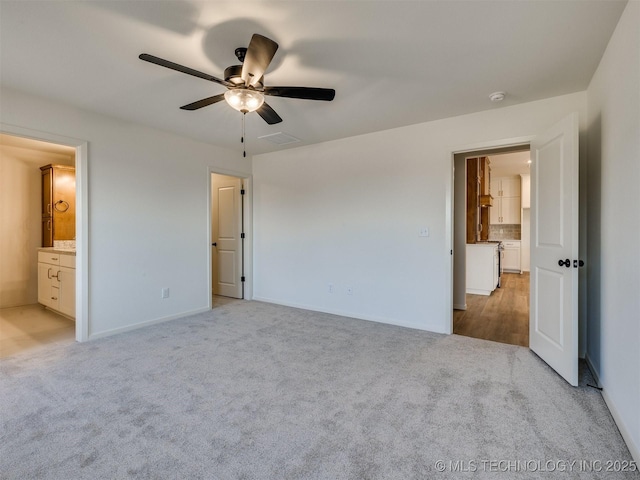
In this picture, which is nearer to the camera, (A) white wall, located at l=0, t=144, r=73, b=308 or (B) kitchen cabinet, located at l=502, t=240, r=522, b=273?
(A) white wall, located at l=0, t=144, r=73, b=308

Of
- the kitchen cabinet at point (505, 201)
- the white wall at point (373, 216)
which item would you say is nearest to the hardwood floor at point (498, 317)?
the white wall at point (373, 216)

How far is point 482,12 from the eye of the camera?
5.96ft

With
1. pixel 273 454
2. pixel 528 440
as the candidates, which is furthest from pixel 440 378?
pixel 273 454

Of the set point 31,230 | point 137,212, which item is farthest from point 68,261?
point 31,230

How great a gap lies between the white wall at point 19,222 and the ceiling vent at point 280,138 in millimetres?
3728

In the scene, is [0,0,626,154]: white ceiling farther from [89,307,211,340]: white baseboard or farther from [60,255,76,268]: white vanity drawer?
[89,307,211,340]: white baseboard

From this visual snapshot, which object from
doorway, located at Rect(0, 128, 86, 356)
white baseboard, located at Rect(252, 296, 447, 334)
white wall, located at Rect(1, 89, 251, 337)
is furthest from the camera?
doorway, located at Rect(0, 128, 86, 356)

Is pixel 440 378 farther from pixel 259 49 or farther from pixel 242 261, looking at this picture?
pixel 242 261

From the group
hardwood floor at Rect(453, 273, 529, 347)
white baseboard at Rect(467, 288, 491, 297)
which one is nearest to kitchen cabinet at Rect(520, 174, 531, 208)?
hardwood floor at Rect(453, 273, 529, 347)

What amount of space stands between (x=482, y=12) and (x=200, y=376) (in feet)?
10.2

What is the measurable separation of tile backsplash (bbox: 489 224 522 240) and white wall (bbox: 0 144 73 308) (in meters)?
10.1

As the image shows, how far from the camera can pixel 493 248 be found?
566cm

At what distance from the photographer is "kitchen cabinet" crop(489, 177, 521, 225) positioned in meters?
8.63

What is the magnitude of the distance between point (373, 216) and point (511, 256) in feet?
21.1
